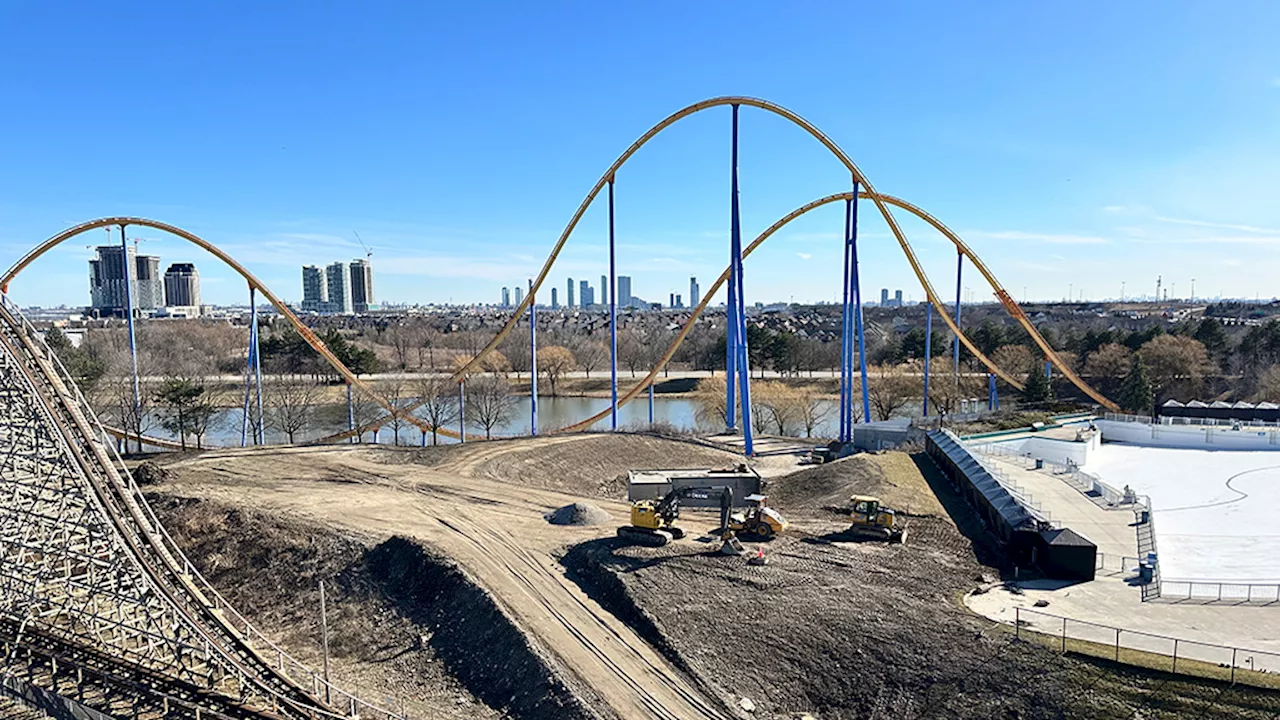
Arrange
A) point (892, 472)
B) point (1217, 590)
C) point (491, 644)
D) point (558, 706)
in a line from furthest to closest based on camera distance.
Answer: point (892, 472) < point (1217, 590) < point (491, 644) < point (558, 706)

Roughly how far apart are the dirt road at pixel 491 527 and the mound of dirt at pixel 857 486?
656 centimetres

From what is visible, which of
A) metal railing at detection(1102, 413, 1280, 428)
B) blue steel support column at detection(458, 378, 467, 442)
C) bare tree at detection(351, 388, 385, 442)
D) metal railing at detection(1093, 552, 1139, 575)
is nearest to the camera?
metal railing at detection(1093, 552, 1139, 575)

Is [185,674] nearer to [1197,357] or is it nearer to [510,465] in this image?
[510,465]

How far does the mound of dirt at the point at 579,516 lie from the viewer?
2148cm

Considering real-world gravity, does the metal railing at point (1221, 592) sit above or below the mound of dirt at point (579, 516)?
below

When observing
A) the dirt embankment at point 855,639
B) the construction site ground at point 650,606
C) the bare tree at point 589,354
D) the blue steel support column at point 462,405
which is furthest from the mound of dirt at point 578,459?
the bare tree at point 589,354

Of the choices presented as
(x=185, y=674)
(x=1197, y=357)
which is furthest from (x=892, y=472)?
(x=1197, y=357)

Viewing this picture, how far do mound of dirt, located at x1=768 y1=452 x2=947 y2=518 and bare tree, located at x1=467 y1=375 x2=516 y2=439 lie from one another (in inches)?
813

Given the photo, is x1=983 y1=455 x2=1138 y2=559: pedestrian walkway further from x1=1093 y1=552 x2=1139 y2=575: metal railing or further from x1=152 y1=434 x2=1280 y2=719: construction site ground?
x1=152 y1=434 x2=1280 y2=719: construction site ground

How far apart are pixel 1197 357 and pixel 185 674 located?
59.8 metres

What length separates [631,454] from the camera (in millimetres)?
31422

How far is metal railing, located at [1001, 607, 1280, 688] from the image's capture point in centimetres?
1220

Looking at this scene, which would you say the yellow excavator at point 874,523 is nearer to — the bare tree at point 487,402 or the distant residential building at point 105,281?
the bare tree at point 487,402

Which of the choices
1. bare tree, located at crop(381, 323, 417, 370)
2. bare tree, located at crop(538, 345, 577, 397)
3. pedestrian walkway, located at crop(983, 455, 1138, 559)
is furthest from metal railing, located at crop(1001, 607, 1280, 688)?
bare tree, located at crop(381, 323, 417, 370)
